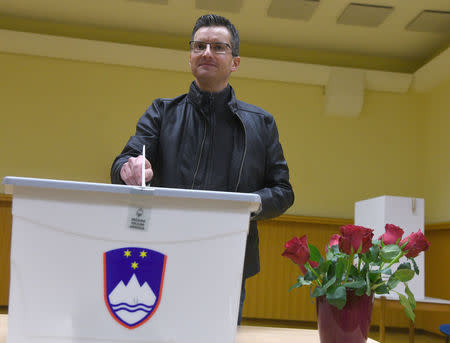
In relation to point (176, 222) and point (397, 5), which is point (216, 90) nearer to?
point (176, 222)

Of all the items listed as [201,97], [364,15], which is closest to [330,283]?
[201,97]

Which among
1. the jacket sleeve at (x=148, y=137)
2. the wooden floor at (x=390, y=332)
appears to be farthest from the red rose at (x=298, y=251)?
the wooden floor at (x=390, y=332)

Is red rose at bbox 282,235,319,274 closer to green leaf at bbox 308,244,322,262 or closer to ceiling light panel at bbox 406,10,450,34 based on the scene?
green leaf at bbox 308,244,322,262

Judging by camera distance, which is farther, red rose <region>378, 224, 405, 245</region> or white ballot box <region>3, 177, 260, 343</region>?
red rose <region>378, 224, 405, 245</region>

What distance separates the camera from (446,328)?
10.1 feet

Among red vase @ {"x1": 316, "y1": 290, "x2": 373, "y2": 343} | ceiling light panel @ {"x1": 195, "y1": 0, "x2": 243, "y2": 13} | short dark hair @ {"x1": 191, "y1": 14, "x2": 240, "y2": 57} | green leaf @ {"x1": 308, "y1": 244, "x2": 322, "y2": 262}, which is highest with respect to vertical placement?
ceiling light panel @ {"x1": 195, "y1": 0, "x2": 243, "y2": 13}

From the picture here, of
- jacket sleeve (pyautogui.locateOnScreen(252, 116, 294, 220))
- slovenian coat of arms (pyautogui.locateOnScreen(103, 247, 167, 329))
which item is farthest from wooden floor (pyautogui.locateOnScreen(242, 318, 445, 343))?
slovenian coat of arms (pyautogui.locateOnScreen(103, 247, 167, 329))

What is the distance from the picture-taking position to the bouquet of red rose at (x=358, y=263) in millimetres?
826

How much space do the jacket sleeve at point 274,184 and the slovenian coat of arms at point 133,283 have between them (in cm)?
41

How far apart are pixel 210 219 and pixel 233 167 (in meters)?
0.61

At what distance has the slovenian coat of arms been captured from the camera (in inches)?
25.9

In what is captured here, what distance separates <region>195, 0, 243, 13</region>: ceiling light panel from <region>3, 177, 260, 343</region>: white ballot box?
4.41 metres

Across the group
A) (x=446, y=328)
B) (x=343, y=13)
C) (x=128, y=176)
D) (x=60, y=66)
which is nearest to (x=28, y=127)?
(x=60, y=66)

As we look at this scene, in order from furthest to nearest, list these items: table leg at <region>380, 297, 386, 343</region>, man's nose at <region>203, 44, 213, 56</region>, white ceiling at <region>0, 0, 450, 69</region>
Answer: white ceiling at <region>0, 0, 450, 69</region>
table leg at <region>380, 297, 386, 343</region>
man's nose at <region>203, 44, 213, 56</region>
